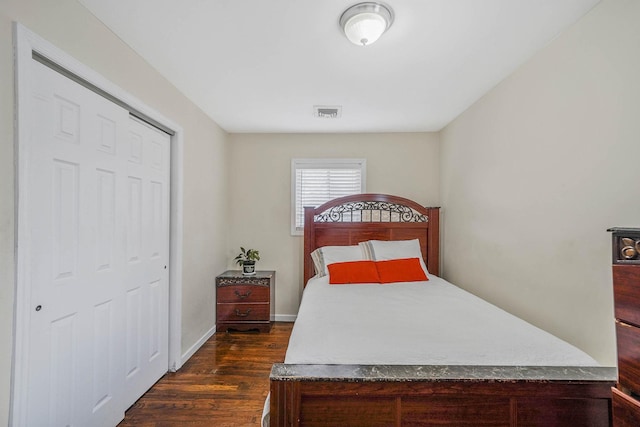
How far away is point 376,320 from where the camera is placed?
183 cm

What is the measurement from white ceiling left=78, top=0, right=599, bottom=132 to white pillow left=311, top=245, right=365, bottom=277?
58.0 inches

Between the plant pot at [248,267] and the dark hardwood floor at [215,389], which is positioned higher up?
the plant pot at [248,267]

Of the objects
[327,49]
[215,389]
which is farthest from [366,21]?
[215,389]

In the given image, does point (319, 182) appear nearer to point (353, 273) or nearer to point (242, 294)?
point (353, 273)

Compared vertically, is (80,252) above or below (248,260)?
above

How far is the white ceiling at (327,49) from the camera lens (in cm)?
159

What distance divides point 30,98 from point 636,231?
7.75 feet

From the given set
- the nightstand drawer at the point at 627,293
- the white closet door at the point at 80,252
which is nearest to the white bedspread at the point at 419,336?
the nightstand drawer at the point at 627,293

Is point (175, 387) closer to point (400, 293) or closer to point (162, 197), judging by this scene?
point (162, 197)

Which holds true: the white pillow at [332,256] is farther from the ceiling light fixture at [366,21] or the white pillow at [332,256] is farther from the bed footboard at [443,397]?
the ceiling light fixture at [366,21]

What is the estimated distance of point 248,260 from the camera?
143 inches

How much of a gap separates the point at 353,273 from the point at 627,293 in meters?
2.09

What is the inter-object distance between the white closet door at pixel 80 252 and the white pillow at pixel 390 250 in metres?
2.11

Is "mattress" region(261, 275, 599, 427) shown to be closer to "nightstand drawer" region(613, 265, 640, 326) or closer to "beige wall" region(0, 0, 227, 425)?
"nightstand drawer" region(613, 265, 640, 326)
